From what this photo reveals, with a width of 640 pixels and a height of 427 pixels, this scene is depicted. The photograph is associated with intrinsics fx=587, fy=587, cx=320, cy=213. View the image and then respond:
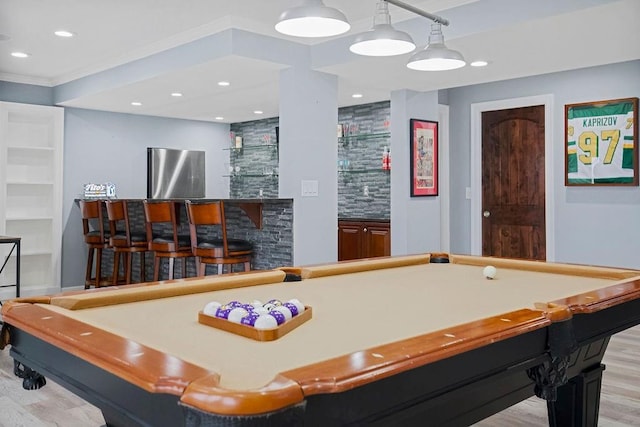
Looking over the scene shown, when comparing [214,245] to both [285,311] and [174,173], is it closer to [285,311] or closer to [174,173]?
[285,311]

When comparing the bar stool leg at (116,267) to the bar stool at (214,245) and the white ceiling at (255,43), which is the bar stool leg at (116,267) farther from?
the white ceiling at (255,43)

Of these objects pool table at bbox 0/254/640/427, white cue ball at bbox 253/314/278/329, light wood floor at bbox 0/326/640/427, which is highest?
white cue ball at bbox 253/314/278/329

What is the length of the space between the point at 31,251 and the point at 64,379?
18.9ft

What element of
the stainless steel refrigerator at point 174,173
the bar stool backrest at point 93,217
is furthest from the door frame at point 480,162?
the bar stool backrest at point 93,217

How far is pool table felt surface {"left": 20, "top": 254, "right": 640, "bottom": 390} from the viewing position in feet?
4.23

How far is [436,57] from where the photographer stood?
2.94 m

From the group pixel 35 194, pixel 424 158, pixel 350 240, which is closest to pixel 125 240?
pixel 35 194

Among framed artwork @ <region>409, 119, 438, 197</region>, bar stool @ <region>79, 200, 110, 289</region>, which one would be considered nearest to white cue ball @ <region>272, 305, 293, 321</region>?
framed artwork @ <region>409, 119, 438, 197</region>

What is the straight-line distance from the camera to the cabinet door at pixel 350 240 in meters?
6.49

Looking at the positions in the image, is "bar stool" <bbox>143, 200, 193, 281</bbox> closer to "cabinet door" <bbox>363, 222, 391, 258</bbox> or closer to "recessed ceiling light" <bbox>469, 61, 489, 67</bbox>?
"cabinet door" <bbox>363, 222, 391, 258</bbox>

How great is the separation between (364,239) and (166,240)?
233cm

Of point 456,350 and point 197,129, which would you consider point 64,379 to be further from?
point 197,129

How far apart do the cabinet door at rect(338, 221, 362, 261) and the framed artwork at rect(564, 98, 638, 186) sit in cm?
221

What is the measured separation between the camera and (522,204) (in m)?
6.21
